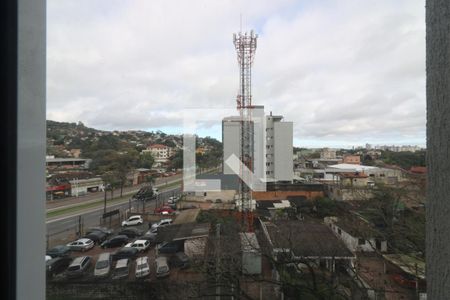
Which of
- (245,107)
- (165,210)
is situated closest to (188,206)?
(165,210)

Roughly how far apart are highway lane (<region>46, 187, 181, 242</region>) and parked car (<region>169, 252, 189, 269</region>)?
1.02ft

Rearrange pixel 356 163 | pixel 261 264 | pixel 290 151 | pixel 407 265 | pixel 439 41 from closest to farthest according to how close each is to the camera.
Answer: pixel 439 41 → pixel 407 265 → pixel 261 264 → pixel 356 163 → pixel 290 151

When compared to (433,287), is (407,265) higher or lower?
lower

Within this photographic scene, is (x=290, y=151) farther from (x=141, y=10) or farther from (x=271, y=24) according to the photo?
(x=141, y=10)

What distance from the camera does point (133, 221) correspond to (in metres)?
1.55

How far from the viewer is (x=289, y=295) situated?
1.51 meters

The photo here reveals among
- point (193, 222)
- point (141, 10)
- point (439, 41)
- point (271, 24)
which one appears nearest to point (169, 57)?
point (141, 10)

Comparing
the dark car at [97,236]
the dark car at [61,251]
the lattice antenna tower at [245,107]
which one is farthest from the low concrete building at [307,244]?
the dark car at [61,251]

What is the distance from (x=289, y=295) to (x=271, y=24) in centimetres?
155

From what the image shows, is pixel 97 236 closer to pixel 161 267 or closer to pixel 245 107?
pixel 161 267

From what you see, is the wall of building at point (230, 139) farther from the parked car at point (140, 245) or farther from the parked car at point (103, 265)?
the parked car at point (103, 265)

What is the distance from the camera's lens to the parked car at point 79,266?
3.75ft

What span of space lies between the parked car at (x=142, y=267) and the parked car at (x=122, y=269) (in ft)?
0.16

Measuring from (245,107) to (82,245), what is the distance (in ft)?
4.94
